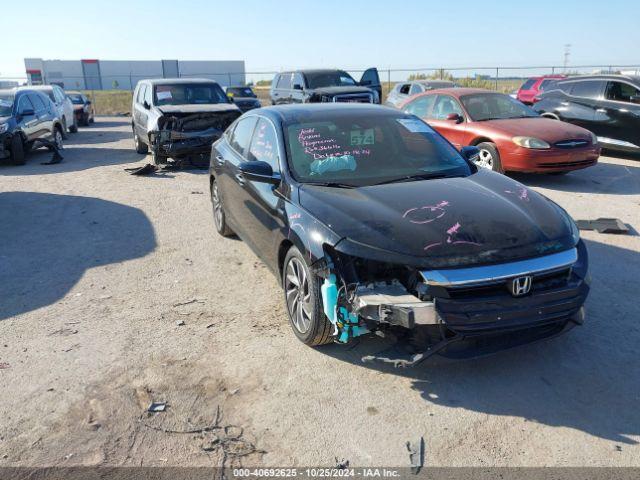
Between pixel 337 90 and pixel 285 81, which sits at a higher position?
pixel 285 81

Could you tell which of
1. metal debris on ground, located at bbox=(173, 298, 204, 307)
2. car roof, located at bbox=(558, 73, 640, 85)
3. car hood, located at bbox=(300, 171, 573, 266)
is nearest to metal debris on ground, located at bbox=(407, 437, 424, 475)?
car hood, located at bbox=(300, 171, 573, 266)

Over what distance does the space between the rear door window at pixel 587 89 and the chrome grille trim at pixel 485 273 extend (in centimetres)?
997

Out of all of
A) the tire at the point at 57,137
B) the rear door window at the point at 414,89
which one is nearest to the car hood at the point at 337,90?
the rear door window at the point at 414,89

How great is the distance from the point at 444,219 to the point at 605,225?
13.0 feet

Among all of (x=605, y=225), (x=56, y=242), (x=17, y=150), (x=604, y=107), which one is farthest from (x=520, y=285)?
(x=17, y=150)

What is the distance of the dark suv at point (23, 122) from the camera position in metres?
12.3

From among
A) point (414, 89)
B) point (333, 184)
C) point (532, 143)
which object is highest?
point (414, 89)

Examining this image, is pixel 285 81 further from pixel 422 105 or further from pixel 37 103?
pixel 422 105

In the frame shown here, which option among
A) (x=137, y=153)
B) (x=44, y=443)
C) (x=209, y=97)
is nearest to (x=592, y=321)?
(x=44, y=443)

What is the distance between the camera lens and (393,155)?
4758 mm

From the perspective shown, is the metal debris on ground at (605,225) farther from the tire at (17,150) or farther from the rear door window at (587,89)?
the tire at (17,150)

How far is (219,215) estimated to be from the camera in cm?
677

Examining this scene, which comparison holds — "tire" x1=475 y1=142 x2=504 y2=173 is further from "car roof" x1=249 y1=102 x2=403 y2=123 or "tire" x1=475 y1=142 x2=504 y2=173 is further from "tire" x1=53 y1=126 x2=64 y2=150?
"tire" x1=53 y1=126 x2=64 y2=150

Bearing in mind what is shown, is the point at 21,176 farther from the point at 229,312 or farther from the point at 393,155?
the point at 393,155
